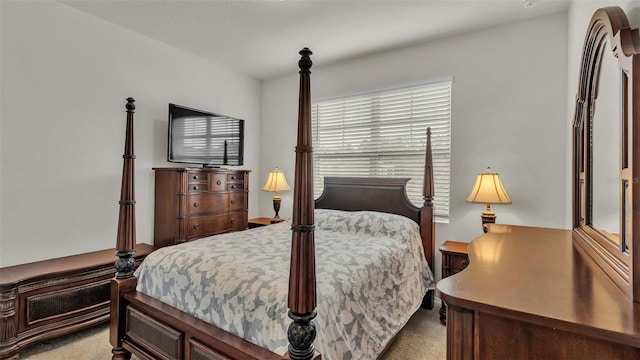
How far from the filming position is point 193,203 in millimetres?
3275

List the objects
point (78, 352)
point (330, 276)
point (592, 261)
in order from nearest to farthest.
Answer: point (592, 261), point (330, 276), point (78, 352)

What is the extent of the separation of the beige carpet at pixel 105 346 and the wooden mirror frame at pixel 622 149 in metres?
1.30

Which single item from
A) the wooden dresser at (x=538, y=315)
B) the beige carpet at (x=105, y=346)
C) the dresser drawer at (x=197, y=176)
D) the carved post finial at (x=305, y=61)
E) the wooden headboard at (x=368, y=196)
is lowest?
the beige carpet at (x=105, y=346)

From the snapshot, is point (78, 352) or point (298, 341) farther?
point (78, 352)

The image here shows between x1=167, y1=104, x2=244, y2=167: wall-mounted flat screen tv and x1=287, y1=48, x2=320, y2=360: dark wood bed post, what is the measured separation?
2676 mm

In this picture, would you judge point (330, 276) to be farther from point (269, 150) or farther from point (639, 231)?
point (269, 150)

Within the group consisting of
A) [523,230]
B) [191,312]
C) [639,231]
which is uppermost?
[639,231]

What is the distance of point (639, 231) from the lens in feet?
2.62

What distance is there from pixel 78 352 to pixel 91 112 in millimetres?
2014

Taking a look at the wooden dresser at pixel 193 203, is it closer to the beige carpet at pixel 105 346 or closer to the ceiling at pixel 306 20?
the beige carpet at pixel 105 346

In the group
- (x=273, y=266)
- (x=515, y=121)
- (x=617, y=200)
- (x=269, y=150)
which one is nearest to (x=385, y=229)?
(x=273, y=266)

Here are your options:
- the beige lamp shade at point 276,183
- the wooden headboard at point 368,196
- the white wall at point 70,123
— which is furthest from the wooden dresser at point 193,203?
the wooden headboard at point 368,196

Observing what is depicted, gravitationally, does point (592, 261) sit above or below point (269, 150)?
below

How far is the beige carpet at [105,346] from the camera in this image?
2186mm
